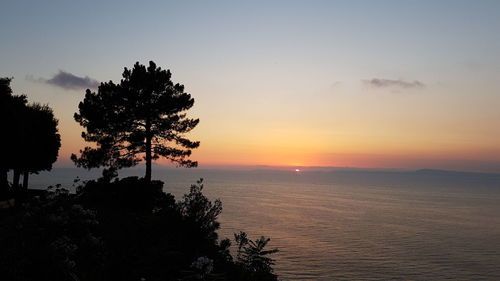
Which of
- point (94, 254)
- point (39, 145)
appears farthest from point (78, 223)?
point (39, 145)

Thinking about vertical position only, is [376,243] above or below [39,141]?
below

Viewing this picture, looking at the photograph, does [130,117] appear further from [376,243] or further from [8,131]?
[376,243]

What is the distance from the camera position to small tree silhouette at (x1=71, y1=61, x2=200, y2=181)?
3812cm

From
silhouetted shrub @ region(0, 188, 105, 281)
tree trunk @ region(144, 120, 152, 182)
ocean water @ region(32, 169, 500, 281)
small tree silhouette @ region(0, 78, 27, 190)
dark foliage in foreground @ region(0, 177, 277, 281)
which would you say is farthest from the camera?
ocean water @ region(32, 169, 500, 281)

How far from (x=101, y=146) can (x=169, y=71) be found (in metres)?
10.3

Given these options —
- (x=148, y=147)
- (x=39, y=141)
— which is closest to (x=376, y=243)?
(x=148, y=147)

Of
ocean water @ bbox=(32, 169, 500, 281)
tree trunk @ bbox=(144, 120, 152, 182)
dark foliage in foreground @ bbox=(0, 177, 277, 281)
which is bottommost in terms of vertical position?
ocean water @ bbox=(32, 169, 500, 281)

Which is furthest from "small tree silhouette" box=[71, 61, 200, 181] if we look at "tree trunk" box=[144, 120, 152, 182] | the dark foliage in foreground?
the dark foliage in foreground

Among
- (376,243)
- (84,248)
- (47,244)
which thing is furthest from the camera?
(376,243)

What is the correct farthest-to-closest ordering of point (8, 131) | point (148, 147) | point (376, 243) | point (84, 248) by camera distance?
point (376, 243) < point (148, 147) < point (8, 131) < point (84, 248)

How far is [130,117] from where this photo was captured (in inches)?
1503

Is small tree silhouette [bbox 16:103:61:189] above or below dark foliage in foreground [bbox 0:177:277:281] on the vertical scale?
above

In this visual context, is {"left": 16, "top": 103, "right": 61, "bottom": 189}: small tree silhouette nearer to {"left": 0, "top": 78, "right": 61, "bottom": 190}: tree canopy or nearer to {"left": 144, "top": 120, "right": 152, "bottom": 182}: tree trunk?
{"left": 0, "top": 78, "right": 61, "bottom": 190}: tree canopy

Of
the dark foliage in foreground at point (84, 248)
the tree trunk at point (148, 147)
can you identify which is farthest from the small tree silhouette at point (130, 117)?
the dark foliage in foreground at point (84, 248)
